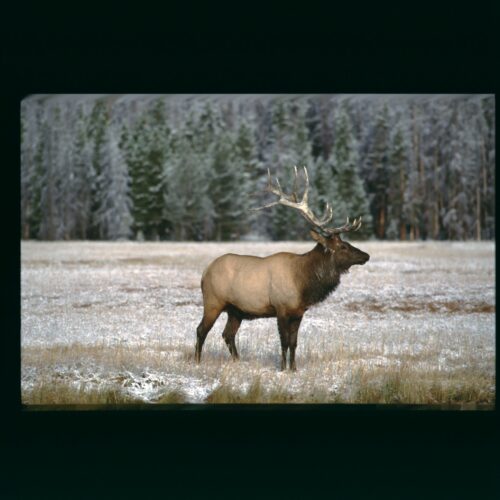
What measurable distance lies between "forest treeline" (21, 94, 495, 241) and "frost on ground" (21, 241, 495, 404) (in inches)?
11.7

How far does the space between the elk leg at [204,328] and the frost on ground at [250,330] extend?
0.15 meters

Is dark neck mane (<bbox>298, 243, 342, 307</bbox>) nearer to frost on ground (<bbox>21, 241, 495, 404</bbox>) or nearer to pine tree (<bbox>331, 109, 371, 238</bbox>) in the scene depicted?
→ frost on ground (<bbox>21, 241, 495, 404</bbox>)

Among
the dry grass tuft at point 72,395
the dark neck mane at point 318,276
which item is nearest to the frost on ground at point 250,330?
the dry grass tuft at point 72,395

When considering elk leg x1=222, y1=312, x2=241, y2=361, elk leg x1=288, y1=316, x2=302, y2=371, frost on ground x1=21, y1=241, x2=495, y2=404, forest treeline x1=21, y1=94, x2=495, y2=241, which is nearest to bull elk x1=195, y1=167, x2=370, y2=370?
elk leg x1=288, y1=316, x2=302, y2=371

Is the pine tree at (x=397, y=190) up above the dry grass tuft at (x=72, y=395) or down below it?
above

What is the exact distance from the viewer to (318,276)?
25.1 feet

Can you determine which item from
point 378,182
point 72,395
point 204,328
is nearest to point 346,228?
point 204,328

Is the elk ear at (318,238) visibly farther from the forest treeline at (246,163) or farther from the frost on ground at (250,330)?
the forest treeline at (246,163)

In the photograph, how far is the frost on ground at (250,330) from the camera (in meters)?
7.83

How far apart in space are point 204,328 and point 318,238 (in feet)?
4.66

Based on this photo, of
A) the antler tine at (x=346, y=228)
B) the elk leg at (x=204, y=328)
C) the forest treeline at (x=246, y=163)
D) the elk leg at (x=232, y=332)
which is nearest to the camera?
the antler tine at (x=346, y=228)

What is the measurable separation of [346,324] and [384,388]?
51.8 inches

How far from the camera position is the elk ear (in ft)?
24.8
